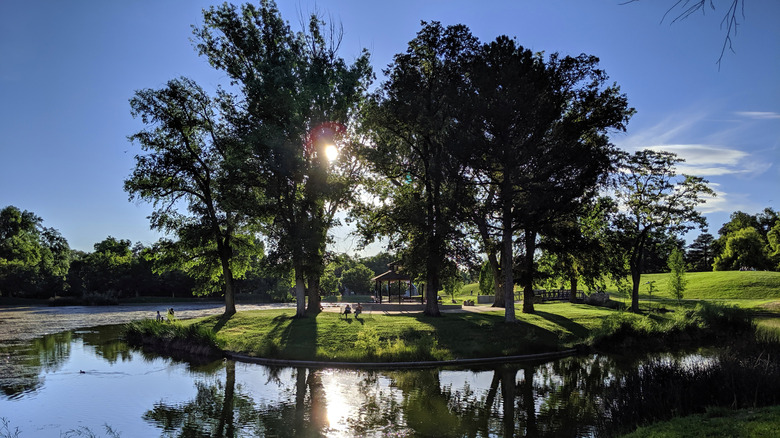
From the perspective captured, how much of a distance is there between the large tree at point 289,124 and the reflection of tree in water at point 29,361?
39.0ft

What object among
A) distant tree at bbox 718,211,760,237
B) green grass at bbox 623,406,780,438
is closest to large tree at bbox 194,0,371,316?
green grass at bbox 623,406,780,438

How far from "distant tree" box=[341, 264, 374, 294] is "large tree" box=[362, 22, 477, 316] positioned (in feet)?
185

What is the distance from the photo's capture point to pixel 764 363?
12070 millimetres

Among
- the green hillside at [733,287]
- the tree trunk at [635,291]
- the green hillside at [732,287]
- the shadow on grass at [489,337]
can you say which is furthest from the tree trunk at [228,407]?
the green hillside at [733,287]

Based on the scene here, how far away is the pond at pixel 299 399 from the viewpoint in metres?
11.2

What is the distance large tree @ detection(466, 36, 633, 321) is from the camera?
25016 mm

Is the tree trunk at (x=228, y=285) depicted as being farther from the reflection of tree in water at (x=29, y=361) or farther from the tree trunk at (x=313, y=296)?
the reflection of tree in water at (x=29, y=361)

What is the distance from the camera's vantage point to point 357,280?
90.3m

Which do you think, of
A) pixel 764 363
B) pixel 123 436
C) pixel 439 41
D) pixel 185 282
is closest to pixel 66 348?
pixel 123 436

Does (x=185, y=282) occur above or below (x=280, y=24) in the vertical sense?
below

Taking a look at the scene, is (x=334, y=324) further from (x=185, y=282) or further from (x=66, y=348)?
(x=185, y=282)

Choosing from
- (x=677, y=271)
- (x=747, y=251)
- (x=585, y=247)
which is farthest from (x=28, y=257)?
(x=747, y=251)

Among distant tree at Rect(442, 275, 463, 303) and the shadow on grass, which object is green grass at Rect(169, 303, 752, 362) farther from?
distant tree at Rect(442, 275, 463, 303)

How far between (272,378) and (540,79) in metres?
21.7
